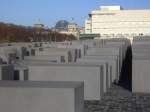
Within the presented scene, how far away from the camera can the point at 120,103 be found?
35.7 feet

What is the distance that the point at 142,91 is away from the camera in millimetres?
12562

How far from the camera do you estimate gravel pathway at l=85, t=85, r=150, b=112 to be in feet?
32.8

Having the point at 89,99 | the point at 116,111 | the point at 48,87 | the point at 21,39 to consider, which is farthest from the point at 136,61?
the point at 21,39

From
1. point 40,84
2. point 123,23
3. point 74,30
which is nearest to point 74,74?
point 40,84

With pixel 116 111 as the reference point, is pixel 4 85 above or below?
above

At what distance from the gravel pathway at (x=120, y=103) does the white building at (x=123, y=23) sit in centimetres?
8456

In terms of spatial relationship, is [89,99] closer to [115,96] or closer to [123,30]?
[115,96]

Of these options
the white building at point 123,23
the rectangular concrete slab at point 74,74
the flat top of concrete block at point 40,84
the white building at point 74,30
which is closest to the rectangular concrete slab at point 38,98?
the flat top of concrete block at point 40,84

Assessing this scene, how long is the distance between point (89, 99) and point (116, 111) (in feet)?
5.04

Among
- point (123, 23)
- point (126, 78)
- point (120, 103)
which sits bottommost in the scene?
point (126, 78)

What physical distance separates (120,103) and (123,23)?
3532 inches

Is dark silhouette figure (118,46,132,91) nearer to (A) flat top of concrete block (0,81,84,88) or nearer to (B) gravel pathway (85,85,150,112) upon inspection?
(B) gravel pathway (85,85,150,112)

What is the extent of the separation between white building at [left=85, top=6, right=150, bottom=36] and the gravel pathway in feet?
277

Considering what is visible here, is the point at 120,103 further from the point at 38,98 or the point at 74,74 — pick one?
the point at 38,98
